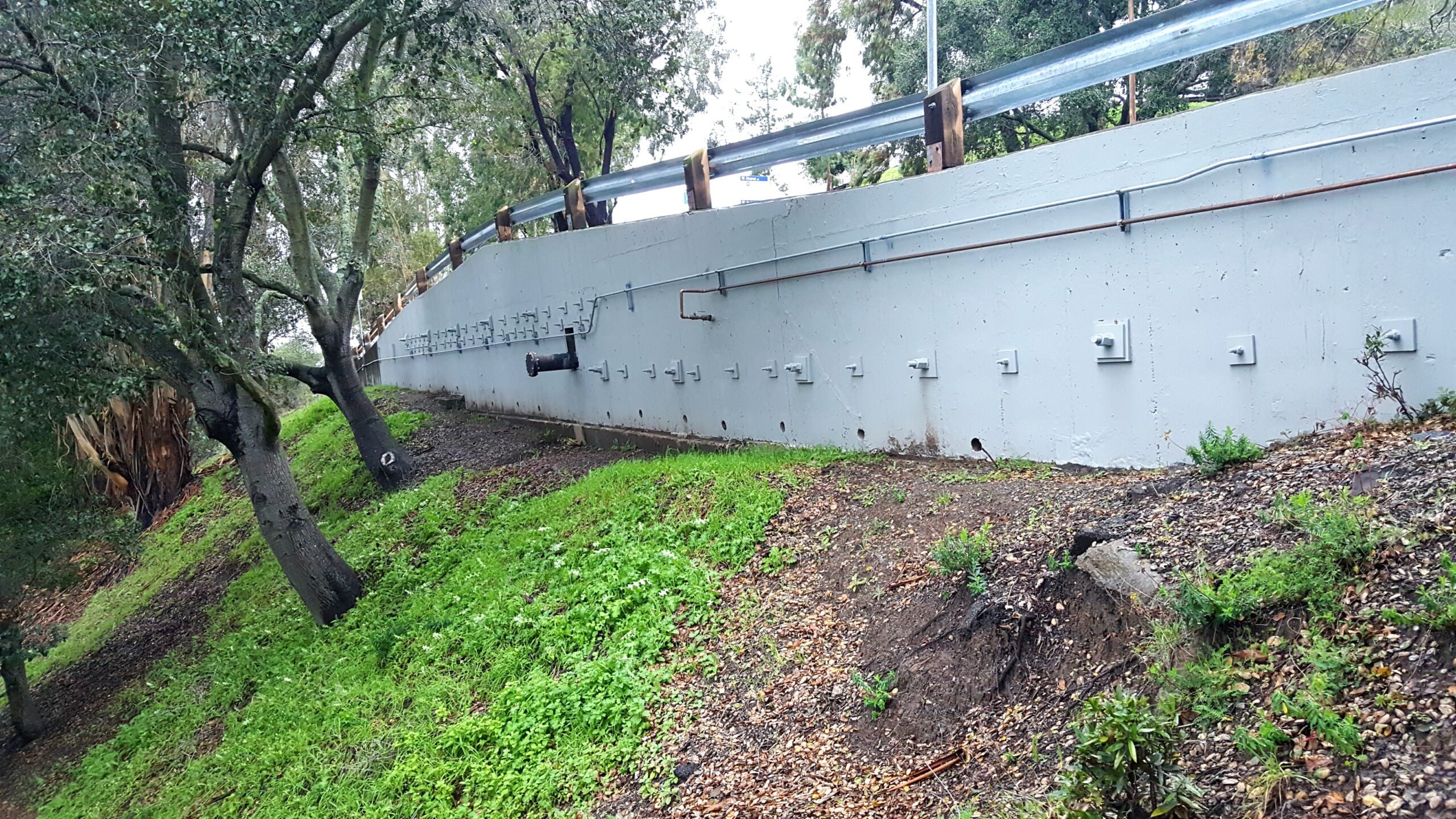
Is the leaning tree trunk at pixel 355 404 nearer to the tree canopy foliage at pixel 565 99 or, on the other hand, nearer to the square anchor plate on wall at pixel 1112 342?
the tree canopy foliage at pixel 565 99

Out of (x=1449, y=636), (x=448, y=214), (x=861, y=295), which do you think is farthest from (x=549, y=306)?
(x=1449, y=636)

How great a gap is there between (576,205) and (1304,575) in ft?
30.9

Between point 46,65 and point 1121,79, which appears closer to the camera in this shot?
point 46,65

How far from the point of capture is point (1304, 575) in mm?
3293

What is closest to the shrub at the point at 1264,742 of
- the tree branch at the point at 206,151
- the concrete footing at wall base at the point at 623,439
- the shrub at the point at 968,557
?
the shrub at the point at 968,557

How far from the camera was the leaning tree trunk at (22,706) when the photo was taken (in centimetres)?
814

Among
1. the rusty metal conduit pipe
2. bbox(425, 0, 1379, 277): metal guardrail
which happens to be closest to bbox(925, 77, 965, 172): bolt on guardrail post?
bbox(425, 0, 1379, 277): metal guardrail

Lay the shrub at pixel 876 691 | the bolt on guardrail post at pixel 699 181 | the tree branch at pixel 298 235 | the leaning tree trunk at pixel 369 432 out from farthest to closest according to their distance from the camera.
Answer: the leaning tree trunk at pixel 369 432 → the tree branch at pixel 298 235 → the bolt on guardrail post at pixel 699 181 → the shrub at pixel 876 691

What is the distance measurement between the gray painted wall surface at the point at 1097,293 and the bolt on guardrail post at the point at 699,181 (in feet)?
0.92

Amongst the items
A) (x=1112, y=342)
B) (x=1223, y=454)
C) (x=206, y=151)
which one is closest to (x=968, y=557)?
(x=1223, y=454)

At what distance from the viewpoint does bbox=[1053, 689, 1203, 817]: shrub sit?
8.87 feet

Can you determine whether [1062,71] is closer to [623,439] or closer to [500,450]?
[623,439]

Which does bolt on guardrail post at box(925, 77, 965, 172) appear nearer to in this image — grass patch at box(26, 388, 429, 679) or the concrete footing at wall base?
the concrete footing at wall base

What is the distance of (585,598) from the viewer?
595 centimetres
